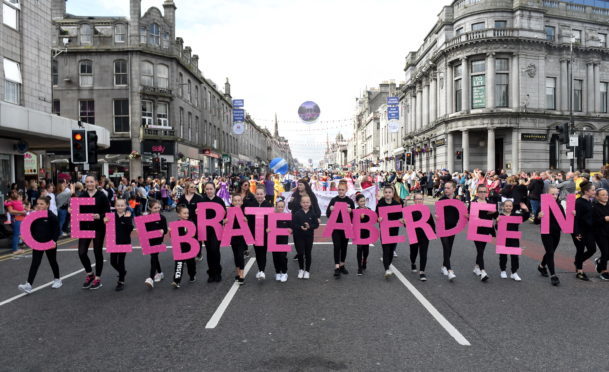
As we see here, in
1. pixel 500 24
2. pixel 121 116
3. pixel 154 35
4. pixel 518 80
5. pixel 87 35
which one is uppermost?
pixel 500 24

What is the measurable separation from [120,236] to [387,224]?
16.1ft

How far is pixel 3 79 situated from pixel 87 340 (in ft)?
59.2

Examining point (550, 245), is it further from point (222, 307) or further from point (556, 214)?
point (222, 307)

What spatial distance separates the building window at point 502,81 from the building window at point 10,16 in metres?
35.1

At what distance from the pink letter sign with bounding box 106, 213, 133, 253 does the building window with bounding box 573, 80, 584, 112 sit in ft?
143

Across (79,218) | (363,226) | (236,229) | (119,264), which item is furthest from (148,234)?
(363,226)

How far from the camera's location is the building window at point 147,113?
3641 cm

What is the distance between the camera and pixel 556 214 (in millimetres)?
7984

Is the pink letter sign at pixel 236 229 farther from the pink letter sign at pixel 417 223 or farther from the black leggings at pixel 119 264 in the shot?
the pink letter sign at pixel 417 223

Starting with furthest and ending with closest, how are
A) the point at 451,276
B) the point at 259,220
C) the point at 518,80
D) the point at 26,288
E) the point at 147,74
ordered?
the point at 518,80 < the point at 147,74 < the point at 259,220 < the point at 451,276 < the point at 26,288

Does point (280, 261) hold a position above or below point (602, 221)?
below

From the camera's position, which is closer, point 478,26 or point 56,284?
point 56,284

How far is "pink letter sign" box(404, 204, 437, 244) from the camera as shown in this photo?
827cm

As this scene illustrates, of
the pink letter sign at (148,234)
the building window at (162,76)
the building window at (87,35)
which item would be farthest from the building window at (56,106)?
the pink letter sign at (148,234)
